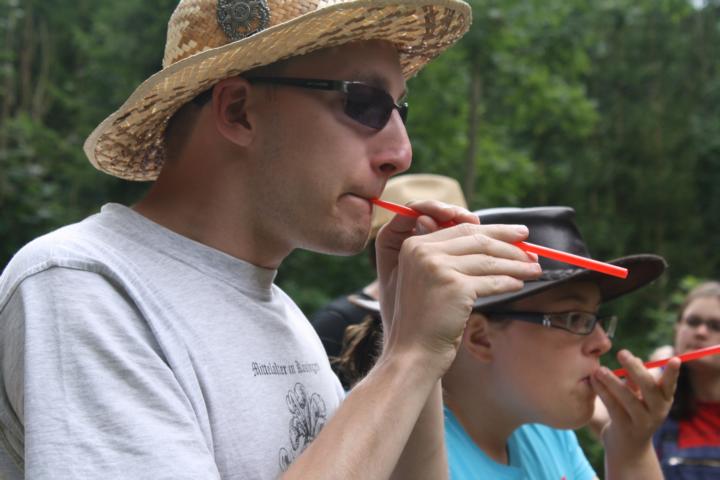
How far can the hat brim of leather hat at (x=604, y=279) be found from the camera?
8.43 feet

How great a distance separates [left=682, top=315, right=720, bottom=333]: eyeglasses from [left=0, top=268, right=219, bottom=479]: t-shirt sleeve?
3.70 metres

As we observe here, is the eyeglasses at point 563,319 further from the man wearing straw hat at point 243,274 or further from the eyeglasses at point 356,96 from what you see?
the eyeglasses at point 356,96

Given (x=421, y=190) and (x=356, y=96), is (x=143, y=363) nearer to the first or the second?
(x=356, y=96)

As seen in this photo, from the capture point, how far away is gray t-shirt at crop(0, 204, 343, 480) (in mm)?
1285

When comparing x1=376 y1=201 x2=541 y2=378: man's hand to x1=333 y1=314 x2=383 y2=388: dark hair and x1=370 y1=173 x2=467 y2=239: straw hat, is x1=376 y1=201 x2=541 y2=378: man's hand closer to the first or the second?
x1=333 y1=314 x2=383 y2=388: dark hair

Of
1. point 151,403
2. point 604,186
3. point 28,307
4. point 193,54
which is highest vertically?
point 193,54

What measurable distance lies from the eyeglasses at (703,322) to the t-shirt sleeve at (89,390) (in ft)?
12.1

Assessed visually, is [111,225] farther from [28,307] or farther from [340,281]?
[340,281]

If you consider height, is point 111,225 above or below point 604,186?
above

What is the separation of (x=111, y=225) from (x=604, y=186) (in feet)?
79.4

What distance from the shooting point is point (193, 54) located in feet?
5.70


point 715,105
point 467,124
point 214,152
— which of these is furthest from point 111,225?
point 715,105

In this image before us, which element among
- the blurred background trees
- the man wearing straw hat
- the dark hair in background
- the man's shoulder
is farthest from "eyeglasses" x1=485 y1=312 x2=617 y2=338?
the blurred background trees

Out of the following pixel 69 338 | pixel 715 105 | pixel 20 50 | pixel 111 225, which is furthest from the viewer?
pixel 715 105
